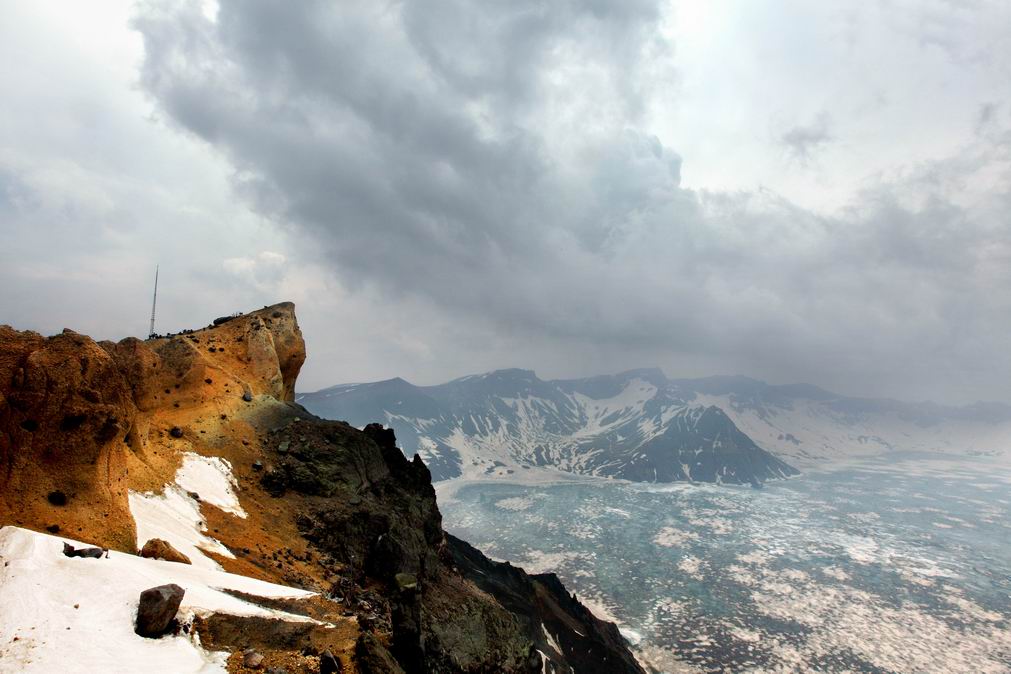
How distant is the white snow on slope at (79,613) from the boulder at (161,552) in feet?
9.85

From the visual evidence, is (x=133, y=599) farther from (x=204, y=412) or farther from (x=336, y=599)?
(x=204, y=412)

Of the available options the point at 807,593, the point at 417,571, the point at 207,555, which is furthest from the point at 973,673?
the point at 207,555

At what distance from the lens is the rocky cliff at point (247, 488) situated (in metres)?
17.9

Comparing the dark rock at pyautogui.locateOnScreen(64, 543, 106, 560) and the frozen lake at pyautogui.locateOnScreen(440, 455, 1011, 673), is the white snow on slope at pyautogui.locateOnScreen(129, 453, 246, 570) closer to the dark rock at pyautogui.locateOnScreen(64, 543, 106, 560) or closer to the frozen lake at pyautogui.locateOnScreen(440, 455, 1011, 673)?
the dark rock at pyautogui.locateOnScreen(64, 543, 106, 560)

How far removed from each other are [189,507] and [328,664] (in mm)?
19489

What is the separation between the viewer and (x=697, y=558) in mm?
184250

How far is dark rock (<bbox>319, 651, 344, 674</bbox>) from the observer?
1461 centimetres

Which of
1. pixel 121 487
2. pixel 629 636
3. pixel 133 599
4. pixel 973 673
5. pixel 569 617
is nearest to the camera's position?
pixel 133 599

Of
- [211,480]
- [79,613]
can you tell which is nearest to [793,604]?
[211,480]

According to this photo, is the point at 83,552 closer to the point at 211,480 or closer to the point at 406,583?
the point at 406,583

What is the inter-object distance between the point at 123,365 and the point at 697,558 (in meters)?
204

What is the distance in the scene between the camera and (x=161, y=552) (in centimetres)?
1942

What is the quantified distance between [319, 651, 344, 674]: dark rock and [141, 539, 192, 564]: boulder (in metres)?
9.64

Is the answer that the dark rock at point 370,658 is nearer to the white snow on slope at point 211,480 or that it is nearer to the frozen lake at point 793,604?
the white snow on slope at point 211,480
